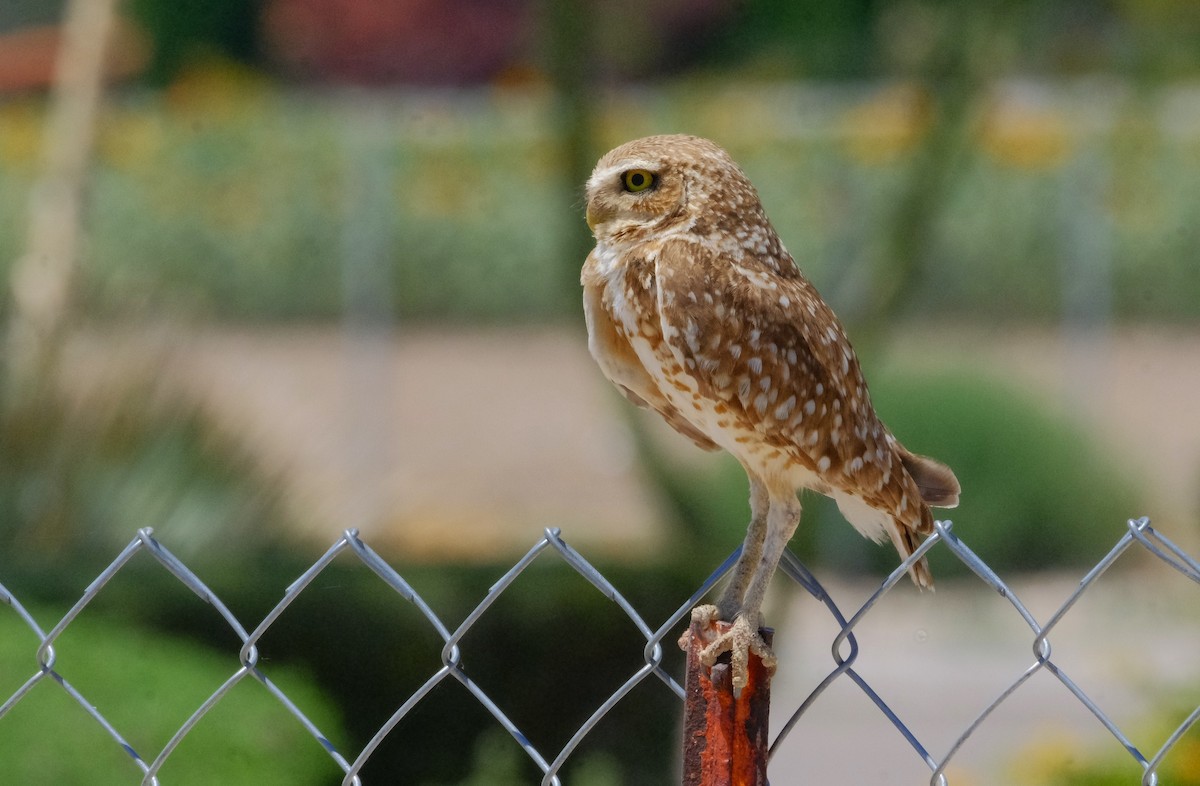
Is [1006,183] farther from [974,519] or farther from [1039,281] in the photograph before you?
[974,519]

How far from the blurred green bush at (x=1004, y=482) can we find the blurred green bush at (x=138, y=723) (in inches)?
250

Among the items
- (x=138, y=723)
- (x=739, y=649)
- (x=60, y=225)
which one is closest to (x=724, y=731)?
(x=739, y=649)

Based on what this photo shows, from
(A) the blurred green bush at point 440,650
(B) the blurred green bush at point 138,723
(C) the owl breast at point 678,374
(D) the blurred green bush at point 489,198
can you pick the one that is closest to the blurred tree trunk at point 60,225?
(A) the blurred green bush at point 440,650

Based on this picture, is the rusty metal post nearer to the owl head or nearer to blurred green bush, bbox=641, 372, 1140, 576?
the owl head

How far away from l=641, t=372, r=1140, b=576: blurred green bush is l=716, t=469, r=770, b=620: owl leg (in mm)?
7779

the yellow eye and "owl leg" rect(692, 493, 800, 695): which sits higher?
the yellow eye

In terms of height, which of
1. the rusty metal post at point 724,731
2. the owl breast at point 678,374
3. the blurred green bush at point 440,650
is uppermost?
the owl breast at point 678,374

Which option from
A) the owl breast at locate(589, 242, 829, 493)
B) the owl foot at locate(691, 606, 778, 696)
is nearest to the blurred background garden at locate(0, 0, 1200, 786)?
the owl breast at locate(589, 242, 829, 493)

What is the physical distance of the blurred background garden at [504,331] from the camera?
17.1 feet

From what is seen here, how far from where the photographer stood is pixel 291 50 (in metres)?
19.8

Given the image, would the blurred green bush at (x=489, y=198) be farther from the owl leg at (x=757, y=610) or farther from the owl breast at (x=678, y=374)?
the owl leg at (x=757, y=610)

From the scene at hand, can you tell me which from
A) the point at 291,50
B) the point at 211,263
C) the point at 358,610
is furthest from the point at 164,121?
the point at 358,610

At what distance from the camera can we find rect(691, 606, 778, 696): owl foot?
5.57 ft

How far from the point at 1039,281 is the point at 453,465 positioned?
6.15m
